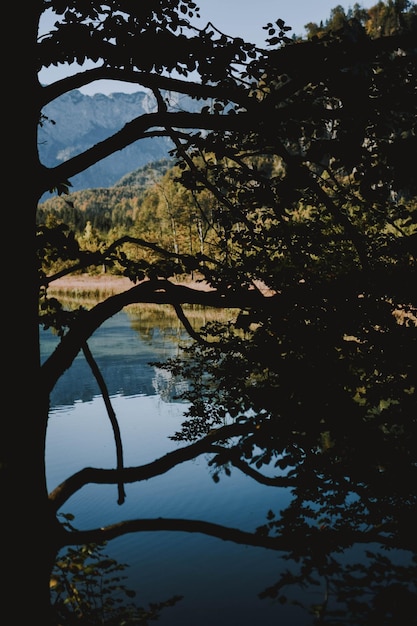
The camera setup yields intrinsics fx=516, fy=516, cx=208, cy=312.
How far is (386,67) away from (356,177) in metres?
0.61

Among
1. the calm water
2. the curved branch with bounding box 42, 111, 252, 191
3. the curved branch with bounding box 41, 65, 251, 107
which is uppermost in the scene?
the curved branch with bounding box 41, 65, 251, 107

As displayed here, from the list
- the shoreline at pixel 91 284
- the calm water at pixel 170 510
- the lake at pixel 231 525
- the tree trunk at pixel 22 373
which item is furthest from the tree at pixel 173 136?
the shoreline at pixel 91 284

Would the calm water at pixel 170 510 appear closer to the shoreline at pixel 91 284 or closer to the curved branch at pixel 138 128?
the curved branch at pixel 138 128

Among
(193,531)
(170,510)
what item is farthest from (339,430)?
(170,510)

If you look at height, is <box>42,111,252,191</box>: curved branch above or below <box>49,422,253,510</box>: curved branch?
above

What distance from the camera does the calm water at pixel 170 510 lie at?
27.8ft

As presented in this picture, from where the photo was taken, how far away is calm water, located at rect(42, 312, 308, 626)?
8.48m

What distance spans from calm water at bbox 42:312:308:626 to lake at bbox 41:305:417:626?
28mm

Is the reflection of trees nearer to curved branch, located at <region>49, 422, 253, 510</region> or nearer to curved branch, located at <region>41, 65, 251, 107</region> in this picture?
curved branch, located at <region>49, 422, 253, 510</region>

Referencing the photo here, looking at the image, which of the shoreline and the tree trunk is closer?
the tree trunk

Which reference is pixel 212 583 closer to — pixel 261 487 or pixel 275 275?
pixel 261 487

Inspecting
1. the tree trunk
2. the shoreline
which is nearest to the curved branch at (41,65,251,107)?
the tree trunk

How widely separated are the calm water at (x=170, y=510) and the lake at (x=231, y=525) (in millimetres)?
28

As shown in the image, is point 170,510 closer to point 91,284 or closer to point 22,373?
point 22,373
